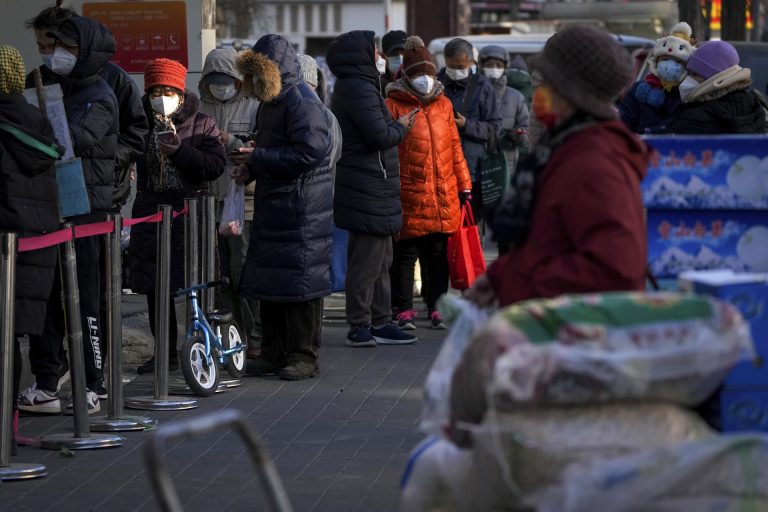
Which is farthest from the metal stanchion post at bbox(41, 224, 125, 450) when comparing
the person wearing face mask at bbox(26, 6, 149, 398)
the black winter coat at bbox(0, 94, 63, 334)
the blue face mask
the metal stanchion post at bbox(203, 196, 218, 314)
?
the blue face mask

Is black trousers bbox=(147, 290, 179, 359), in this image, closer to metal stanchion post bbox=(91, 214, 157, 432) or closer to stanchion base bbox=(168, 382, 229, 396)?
stanchion base bbox=(168, 382, 229, 396)

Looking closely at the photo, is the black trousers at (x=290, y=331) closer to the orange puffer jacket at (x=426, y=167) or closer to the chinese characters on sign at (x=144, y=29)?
the orange puffer jacket at (x=426, y=167)

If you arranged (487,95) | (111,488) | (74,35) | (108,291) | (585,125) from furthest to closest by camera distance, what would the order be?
(487,95) < (74,35) < (108,291) < (111,488) < (585,125)

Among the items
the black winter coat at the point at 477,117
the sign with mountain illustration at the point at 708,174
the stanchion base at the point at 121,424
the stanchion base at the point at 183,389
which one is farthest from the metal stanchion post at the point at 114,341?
the black winter coat at the point at 477,117

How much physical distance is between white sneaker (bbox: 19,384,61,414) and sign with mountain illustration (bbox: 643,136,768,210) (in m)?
4.08

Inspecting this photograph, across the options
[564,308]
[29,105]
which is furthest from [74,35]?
[564,308]

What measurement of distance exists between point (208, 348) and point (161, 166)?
114 centimetres

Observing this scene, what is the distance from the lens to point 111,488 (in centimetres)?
682

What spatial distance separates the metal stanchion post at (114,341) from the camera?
7.98m

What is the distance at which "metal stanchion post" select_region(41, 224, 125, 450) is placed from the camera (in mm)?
7312

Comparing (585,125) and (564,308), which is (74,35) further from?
(564,308)

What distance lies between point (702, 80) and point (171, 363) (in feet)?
11.9

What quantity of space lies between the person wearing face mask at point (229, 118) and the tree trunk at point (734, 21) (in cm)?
1296

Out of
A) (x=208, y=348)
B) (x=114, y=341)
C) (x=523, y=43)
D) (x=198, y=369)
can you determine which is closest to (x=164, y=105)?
→ (x=208, y=348)
